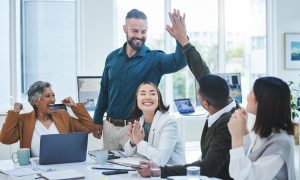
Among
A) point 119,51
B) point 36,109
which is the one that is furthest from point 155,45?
point 36,109

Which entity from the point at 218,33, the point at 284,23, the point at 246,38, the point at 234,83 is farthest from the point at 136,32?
the point at 284,23

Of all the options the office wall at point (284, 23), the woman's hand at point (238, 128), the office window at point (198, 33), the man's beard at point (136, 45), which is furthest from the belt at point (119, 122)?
the office wall at point (284, 23)

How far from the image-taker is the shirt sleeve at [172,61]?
11.6ft

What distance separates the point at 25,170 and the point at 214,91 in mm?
1192

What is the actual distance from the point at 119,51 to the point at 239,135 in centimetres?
175

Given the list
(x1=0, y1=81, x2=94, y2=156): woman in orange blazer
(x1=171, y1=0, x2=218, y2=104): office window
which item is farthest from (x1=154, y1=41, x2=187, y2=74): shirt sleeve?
(x1=171, y1=0, x2=218, y2=104): office window

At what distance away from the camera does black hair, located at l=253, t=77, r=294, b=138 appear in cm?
225

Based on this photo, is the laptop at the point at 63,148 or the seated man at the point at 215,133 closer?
the seated man at the point at 215,133

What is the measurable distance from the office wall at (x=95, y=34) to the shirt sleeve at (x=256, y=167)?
176 inches

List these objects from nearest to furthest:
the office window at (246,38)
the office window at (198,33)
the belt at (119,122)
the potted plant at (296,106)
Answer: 1. the belt at (119,122)
2. the potted plant at (296,106)
3. the office window at (198,33)
4. the office window at (246,38)

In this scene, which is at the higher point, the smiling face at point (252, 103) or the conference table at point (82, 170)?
the smiling face at point (252, 103)

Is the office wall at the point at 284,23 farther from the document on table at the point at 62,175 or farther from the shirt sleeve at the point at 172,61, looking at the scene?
the document on table at the point at 62,175

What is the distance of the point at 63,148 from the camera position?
2961 millimetres

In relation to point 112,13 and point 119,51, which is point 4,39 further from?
point 119,51
